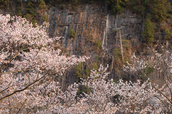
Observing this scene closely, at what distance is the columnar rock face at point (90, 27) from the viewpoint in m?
17.1

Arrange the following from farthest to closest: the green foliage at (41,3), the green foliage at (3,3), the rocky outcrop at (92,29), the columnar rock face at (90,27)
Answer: the green foliage at (41,3) → the green foliage at (3,3) → the columnar rock face at (90,27) → the rocky outcrop at (92,29)

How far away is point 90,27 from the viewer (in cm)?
1797

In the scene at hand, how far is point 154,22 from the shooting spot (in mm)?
16891

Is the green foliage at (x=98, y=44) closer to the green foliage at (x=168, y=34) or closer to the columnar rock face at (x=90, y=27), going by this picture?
the columnar rock face at (x=90, y=27)

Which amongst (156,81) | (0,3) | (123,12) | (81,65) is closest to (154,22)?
(123,12)

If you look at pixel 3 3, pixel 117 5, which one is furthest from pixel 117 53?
pixel 3 3

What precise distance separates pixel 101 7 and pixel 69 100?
14027 mm

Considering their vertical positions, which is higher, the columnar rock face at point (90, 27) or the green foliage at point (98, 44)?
the columnar rock face at point (90, 27)

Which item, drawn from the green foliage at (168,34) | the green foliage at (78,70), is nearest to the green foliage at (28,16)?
the green foliage at (78,70)

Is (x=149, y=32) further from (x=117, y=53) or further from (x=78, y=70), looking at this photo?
(x=78, y=70)

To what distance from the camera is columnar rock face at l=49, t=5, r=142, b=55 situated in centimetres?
1707

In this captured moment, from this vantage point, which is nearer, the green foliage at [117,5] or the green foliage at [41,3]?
the green foliage at [117,5]

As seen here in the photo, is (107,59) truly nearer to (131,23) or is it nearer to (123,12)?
(131,23)

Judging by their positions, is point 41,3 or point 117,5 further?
point 41,3
